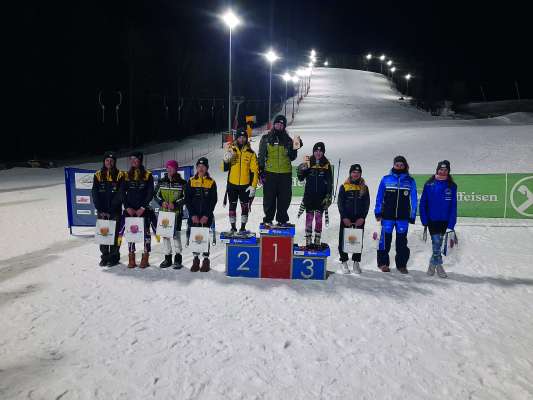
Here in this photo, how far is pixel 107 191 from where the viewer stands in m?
7.23

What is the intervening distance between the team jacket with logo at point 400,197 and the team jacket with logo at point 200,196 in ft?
9.34

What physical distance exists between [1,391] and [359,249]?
5299 millimetres

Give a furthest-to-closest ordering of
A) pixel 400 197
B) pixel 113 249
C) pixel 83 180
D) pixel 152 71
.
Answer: pixel 152 71
pixel 83 180
pixel 113 249
pixel 400 197

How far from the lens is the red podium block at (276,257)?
674cm

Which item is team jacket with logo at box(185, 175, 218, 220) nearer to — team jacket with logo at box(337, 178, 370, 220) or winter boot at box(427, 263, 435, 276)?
team jacket with logo at box(337, 178, 370, 220)

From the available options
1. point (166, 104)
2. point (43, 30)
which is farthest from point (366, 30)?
point (43, 30)

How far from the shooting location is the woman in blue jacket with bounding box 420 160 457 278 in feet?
→ 23.0

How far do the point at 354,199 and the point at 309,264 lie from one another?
54.4 inches

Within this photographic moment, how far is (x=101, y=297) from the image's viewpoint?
19.6 feet

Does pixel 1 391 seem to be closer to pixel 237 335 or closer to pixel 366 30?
pixel 237 335

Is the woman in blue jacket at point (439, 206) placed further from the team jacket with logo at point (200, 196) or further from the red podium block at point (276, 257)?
the team jacket with logo at point (200, 196)

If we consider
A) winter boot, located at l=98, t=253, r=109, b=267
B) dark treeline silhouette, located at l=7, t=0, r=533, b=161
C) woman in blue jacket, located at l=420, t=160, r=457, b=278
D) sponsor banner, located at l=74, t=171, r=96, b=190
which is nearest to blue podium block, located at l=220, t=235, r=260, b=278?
winter boot, located at l=98, t=253, r=109, b=267

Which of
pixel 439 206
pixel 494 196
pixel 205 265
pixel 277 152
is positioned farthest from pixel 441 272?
pixel 494 196

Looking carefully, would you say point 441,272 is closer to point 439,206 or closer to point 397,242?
point 397,242
